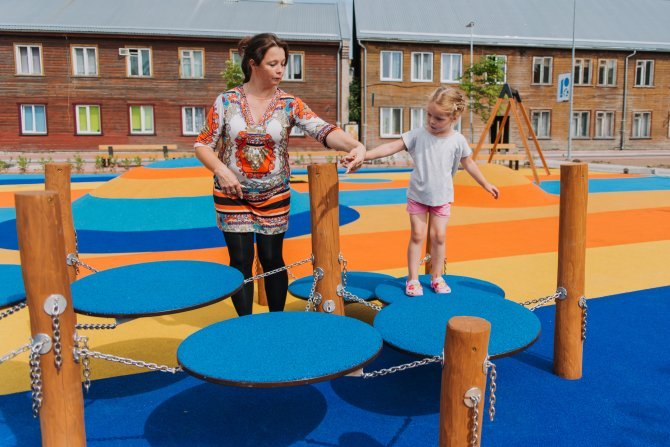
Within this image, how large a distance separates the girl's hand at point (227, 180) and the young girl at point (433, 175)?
0.96 metres

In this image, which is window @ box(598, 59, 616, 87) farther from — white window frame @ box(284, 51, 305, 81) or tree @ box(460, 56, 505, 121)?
white window frame @ box(284, 51, 305, 81)

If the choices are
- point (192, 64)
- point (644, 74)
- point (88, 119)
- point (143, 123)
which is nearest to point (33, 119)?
point (88, 119)

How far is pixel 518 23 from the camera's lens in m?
33.2

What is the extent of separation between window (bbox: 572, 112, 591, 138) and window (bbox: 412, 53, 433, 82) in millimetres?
9690

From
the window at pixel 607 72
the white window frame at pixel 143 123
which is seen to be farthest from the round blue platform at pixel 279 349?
the window at pixel 607 72

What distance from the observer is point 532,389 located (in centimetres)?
319

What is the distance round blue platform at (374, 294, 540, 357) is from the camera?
9.09 ft

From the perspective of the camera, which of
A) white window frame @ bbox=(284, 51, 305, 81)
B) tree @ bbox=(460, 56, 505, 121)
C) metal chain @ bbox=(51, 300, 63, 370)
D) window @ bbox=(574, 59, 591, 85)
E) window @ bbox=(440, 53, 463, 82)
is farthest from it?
window @ bbox=(574, 59, 591, 85)

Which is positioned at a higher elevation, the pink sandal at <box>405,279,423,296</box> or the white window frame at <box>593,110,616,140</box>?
the white window frame at <box>593,110,616,140</box>

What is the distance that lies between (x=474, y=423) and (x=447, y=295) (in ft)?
5.60

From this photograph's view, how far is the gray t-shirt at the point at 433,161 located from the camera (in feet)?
12.3

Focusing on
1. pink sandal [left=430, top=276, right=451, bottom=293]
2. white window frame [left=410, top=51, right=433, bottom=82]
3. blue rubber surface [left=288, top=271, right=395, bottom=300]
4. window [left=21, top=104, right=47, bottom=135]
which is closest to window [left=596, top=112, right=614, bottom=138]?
white window frame [left=410, top=51, right=433, bottom=82]

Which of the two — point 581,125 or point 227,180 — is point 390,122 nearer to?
point 581,125

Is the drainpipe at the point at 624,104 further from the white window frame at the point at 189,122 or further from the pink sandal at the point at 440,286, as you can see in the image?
the pink sandal at the point at 440,286
